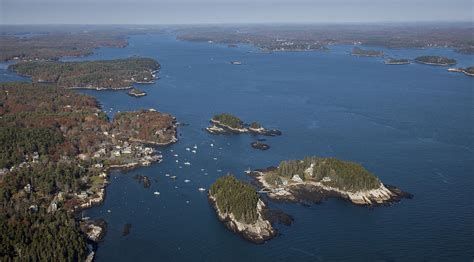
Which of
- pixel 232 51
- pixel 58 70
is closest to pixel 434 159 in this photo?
pixel 58 70

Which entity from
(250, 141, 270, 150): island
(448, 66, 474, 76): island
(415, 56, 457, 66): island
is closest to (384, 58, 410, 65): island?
(415, 56, 457, 66): island

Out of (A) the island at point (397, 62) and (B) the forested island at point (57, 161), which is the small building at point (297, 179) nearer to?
(B) the forested island at point (57, 161)

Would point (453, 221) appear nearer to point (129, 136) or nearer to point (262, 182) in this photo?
point (262, 182)

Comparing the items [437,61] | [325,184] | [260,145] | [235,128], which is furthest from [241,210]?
[437,61]

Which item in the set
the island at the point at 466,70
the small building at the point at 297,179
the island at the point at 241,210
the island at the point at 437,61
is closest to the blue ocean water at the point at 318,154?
the island at the point at 241,210

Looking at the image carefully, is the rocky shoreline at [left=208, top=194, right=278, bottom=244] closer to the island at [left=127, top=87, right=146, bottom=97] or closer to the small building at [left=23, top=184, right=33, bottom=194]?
the small building at [left=23, top=184, right=33, bottom=194]

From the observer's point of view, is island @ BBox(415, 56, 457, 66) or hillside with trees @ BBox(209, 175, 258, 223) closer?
hillside with trees @ BBox(209, 175, 258, 223)
